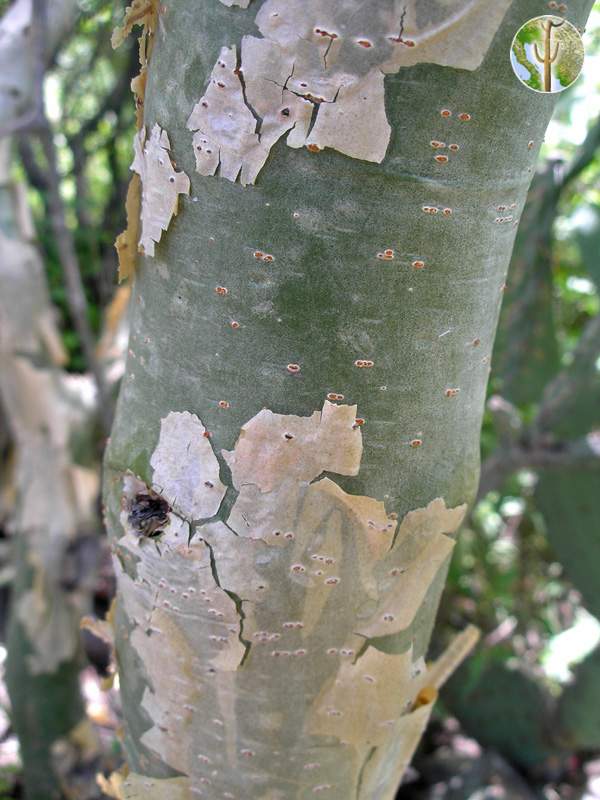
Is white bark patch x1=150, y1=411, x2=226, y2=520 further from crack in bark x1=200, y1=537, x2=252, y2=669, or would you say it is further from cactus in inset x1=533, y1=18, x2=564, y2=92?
cactus in inset x1=533, y1=18, x2=564, y2=92

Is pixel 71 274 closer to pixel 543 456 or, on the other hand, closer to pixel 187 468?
pixel 543 456

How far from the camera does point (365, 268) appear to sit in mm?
A: 361

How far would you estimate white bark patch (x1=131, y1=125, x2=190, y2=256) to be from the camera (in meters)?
0.38

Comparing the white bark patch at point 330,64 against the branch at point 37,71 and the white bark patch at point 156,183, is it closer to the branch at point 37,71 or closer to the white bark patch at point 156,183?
the white bark patch at point 156,183

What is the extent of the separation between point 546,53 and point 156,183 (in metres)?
0.21

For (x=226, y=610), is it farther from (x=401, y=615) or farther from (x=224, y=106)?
(x=224, y=106)

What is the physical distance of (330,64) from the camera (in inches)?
13.0

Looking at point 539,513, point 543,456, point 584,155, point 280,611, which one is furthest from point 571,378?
point 280,611

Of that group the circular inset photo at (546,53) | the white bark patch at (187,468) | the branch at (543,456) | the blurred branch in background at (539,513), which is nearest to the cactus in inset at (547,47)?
the circular inset photo at (546,53)

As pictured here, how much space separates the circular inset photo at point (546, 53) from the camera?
330 millimetres

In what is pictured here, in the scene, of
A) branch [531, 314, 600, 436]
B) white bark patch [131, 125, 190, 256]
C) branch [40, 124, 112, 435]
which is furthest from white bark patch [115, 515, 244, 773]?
branch [40, 124, 112, 435]

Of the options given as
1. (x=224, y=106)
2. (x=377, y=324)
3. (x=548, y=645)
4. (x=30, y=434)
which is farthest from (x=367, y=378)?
(x=548, y=645)

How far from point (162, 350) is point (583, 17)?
0.90 feet

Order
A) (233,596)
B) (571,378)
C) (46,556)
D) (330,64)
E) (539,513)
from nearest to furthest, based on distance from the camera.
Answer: (330,64) → (233,596) → (571,378) → (46,556) → (539,513)
